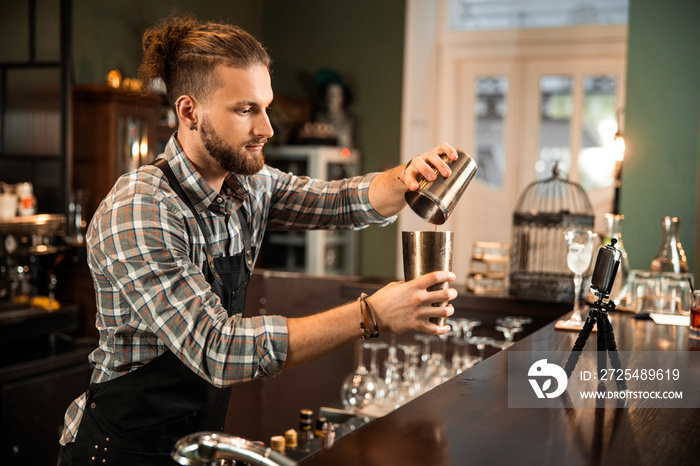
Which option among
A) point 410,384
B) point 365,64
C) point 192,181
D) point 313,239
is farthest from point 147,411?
point 365,64

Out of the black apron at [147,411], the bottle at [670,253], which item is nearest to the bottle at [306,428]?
the black apron at [147,411]

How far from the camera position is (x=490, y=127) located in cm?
659

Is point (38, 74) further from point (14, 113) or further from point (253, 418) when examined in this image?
point (253, 418)

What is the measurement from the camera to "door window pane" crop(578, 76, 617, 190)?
622 centimetres

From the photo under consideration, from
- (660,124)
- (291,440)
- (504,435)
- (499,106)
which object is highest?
(499,106)

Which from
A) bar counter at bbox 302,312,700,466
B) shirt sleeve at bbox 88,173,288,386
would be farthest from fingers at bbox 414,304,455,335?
shirt sleeve at bbox 88,173,288,386

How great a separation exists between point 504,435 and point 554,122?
5674mm

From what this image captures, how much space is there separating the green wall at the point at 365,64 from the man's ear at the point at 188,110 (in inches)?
202

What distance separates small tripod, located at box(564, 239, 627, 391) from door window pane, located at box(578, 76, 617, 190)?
5.07m

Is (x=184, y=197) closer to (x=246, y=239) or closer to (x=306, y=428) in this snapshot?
(x=246, y=239)

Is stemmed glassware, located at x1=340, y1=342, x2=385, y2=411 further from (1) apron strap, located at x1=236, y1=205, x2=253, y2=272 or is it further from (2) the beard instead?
(2) the beard

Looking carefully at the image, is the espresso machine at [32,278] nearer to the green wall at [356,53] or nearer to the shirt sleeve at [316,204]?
the shirt sleeve at [316,204]

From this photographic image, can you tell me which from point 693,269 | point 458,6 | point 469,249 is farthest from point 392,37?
point 693,269

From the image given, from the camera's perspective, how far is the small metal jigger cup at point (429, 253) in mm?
1270
